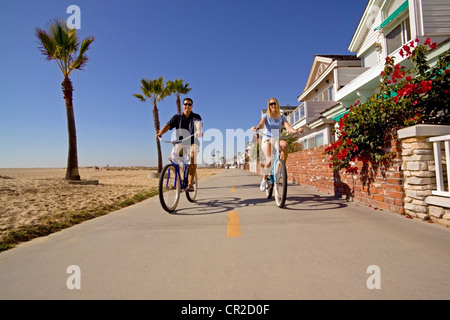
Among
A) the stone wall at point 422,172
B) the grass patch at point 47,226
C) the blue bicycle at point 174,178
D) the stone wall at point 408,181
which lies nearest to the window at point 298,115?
the stone wall at point 408,181

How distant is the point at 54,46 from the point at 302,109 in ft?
59.9

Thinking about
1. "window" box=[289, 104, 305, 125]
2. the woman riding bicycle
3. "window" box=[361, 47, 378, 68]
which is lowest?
the woman riding bicycle

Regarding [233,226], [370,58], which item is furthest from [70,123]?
[370,58]

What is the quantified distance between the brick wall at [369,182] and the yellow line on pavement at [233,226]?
2479mm

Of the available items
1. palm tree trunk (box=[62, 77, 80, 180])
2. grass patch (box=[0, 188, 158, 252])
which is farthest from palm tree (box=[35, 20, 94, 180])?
grass patch (box=[0, 188, 158, 252])

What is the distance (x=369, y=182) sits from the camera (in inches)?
177

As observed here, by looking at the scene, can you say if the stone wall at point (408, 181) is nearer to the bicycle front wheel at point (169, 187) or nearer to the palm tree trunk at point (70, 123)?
the bicycle front wheel at point (169, 187)

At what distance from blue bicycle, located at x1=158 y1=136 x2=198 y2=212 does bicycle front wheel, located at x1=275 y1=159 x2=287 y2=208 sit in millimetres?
1871

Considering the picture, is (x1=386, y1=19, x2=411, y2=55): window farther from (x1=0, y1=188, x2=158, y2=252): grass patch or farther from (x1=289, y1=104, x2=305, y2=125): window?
(x1=0, y1=188, x2=158, y2=252): grass patch

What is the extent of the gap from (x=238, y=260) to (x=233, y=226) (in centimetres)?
120

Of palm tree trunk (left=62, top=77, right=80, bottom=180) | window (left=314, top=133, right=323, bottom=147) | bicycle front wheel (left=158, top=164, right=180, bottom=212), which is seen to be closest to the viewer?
bicycle front wheel (left=158, top=164, right=180, bottom=212)

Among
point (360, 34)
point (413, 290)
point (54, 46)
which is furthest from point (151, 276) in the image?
point (360, 34)

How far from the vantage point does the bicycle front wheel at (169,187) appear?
14.3ft

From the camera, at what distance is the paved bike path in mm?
1647
